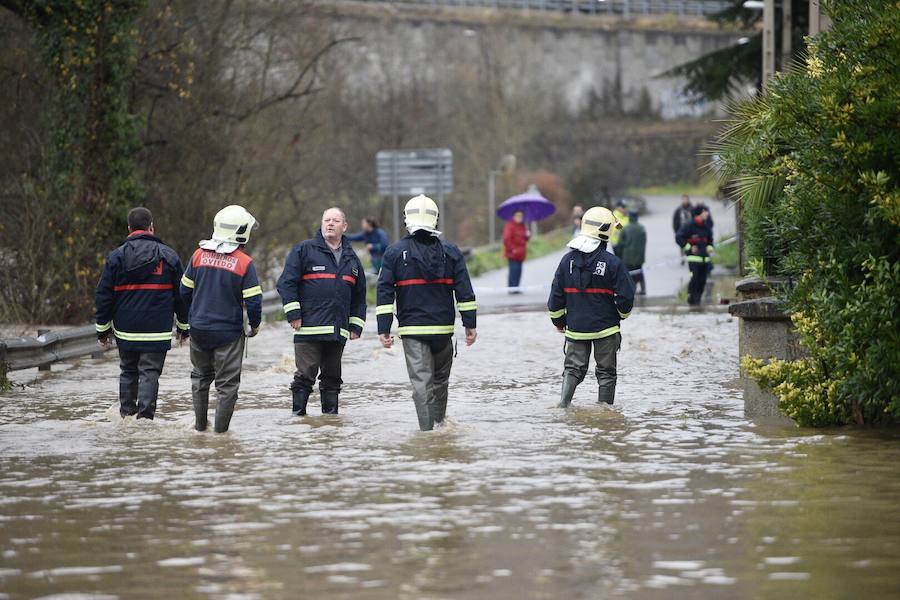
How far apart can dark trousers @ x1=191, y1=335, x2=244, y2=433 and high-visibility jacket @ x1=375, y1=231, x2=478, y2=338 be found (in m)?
1.16

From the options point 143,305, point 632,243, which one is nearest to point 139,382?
point 143,305

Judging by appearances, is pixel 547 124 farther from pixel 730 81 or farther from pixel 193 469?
pixel 193 469

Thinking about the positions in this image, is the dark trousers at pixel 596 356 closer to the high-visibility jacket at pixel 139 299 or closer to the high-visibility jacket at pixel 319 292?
Result: the high-visibility jacket at pixel 319 292

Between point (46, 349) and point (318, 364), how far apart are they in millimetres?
5391

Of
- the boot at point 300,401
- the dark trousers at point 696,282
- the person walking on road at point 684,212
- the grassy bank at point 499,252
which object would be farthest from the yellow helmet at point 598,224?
the grassy bank at point 499,252

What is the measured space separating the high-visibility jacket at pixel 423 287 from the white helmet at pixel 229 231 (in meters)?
1.13

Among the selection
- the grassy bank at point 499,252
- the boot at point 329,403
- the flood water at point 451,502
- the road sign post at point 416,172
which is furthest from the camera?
the road sign post at point 416,172

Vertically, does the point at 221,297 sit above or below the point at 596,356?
above

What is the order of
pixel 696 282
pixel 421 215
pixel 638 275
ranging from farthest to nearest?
pixel 638 275 < pixel 696 282 < pixel 421 215

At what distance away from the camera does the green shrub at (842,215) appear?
12.2 m

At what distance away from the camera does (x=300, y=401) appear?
47.8 ft

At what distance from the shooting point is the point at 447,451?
12312 millimetres

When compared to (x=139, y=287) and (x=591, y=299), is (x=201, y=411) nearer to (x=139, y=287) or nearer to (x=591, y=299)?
(x=139, y=287)

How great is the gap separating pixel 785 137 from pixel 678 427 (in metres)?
2.43
